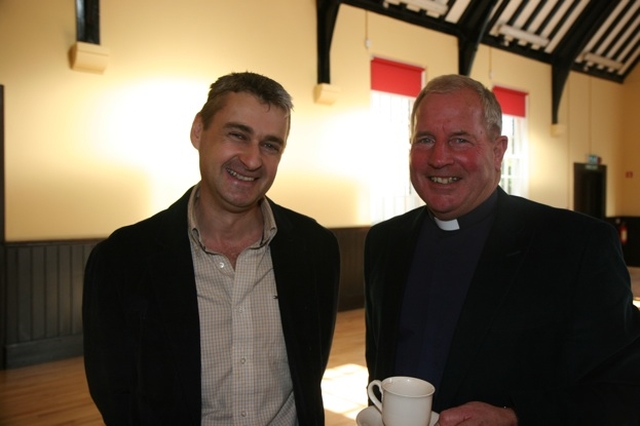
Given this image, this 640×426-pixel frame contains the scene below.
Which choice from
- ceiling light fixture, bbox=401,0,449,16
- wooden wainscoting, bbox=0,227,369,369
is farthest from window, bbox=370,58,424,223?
wooden wainscoting, bbox=0,227,369,369

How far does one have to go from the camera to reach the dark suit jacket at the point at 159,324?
1483 millimetres

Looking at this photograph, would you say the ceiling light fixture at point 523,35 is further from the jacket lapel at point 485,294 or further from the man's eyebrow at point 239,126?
the man's eyebrow at point 239,126

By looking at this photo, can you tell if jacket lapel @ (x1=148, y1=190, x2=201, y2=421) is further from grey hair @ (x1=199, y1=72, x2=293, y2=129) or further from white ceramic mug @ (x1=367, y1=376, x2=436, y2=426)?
white ceramic mug @ (x1=367, y1=376, x2=436, y2=426)

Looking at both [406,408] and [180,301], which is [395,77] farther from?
[406,408]

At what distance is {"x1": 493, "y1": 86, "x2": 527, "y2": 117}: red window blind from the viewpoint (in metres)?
9.73

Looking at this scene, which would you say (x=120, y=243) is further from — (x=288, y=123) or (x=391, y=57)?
(x=391, y=57)

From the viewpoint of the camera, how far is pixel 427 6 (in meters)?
8.02

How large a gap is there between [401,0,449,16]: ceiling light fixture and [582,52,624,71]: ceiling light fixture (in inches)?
183

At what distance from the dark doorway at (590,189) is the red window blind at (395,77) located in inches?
211

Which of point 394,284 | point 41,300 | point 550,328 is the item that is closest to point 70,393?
point 41,300

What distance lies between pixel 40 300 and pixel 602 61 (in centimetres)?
1202

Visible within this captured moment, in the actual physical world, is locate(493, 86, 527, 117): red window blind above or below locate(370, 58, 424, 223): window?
above

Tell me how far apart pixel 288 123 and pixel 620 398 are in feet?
4.12

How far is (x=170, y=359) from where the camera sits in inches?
58.5
